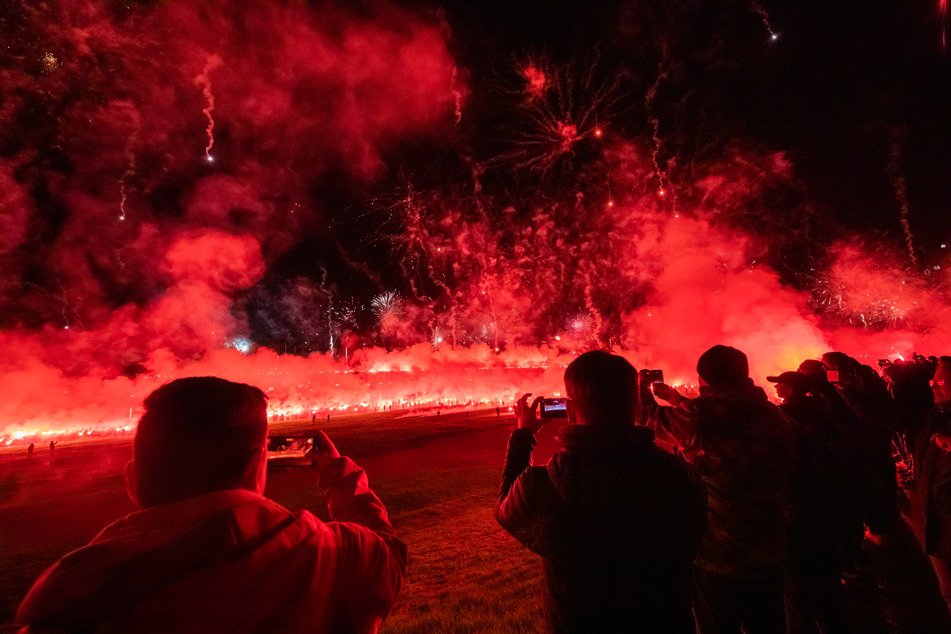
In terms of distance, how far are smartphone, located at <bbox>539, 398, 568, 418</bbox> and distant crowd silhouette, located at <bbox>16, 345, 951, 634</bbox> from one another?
0.05ft

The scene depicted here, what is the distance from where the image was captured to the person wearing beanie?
2607 mm

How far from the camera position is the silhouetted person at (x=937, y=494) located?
3.34 m

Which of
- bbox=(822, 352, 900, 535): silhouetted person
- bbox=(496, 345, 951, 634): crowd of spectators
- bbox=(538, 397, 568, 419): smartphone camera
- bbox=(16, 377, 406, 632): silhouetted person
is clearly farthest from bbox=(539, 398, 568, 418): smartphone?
bbox=(822, 352, 900, 535): silhouetted person

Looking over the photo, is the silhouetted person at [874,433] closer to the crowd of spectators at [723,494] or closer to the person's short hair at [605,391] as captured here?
the crowd of spectators at [723,494]

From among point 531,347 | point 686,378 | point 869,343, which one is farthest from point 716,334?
point 531,347

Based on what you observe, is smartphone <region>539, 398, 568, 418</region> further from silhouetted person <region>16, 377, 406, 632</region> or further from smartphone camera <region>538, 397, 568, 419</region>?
silhouetted person <region>16, 377, 406, 632</region>

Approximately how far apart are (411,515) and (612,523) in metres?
7.84

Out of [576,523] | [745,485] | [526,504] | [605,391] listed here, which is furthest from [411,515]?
[605,391]

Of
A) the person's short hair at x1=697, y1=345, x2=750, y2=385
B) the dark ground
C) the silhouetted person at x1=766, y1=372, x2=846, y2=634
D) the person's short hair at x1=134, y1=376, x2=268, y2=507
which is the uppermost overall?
the person's short hair at x1=697, y1=345, x2=750, y2=385

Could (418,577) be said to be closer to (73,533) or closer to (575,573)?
(575,573)

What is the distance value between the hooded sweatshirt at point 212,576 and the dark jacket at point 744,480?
7.25 feet

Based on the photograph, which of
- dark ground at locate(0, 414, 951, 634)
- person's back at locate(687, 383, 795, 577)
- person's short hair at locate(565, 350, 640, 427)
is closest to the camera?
person's short hair at locate(565, 350, 640, 427)

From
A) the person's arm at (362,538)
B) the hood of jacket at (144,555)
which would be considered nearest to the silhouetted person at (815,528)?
the person's arm at (362,538)

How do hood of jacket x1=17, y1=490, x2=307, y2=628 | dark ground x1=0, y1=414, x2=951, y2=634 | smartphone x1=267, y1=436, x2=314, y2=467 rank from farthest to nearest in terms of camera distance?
dark ground x1=0, y1=414, x2=951, y2=634 → smartphone x1=267, y1=436, x2=314, y2=467 → hood of jacket x1=17, y1=490, x2=307, y2=628
